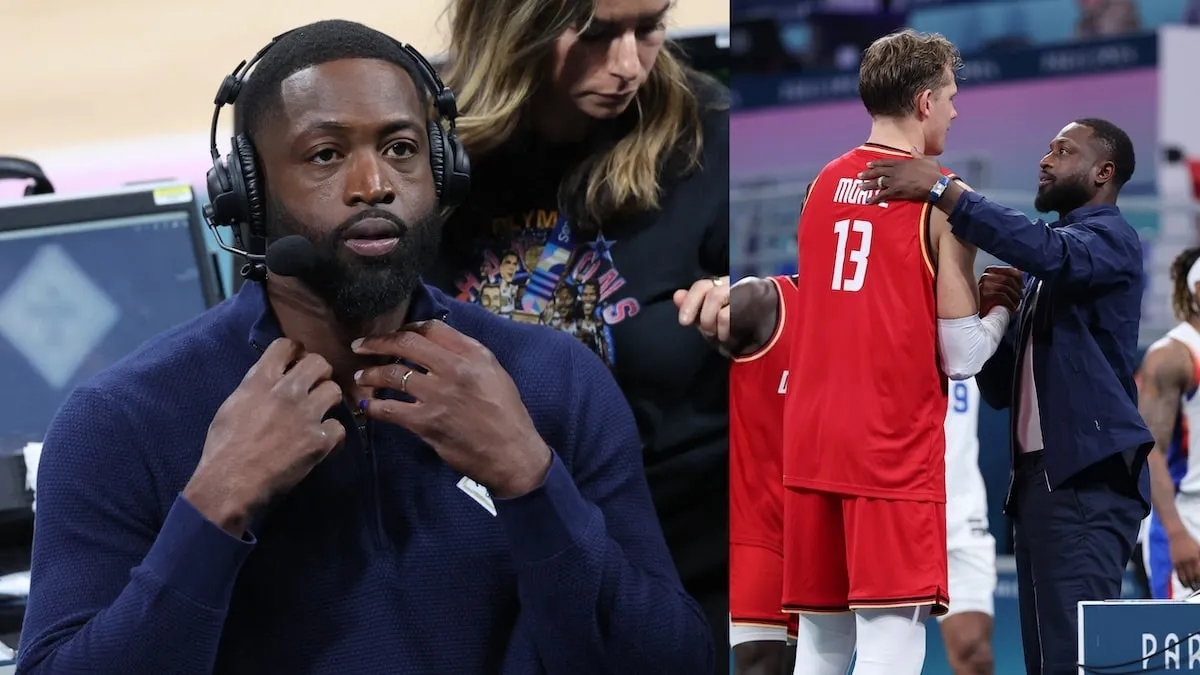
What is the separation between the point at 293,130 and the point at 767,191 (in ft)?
2.40

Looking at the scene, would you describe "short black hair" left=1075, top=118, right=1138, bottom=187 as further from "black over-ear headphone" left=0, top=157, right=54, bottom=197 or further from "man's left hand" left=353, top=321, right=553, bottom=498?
"black over-ear headphone" left=0, top=157, right=54, bottom=197

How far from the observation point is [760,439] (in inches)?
77.9

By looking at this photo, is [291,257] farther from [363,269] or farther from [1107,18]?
[1107,18]

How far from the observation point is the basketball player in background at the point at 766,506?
181 cm

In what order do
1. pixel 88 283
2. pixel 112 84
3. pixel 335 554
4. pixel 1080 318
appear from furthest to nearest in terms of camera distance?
pixel 112 84
pixel 88 283
pixel 1080 318
pixel 335 554

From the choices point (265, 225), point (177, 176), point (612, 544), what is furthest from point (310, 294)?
point (177, 176)

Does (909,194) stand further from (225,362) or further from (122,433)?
(122,433)

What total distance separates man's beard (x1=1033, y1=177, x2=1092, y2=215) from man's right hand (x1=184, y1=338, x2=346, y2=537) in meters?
0.99

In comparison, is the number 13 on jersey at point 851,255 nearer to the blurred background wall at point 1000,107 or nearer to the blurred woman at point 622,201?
the blurred background wall at point 1000,107

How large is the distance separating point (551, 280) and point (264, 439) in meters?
0.84

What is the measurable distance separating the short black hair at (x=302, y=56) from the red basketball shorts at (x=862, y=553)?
81 cm

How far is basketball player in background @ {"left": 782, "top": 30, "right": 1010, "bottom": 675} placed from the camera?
1.79 meters

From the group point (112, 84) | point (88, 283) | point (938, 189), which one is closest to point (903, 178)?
point (938, 189)

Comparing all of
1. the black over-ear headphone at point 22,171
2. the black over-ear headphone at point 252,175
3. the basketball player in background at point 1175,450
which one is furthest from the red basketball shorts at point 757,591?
the black over-ear headphone at point 22,171
